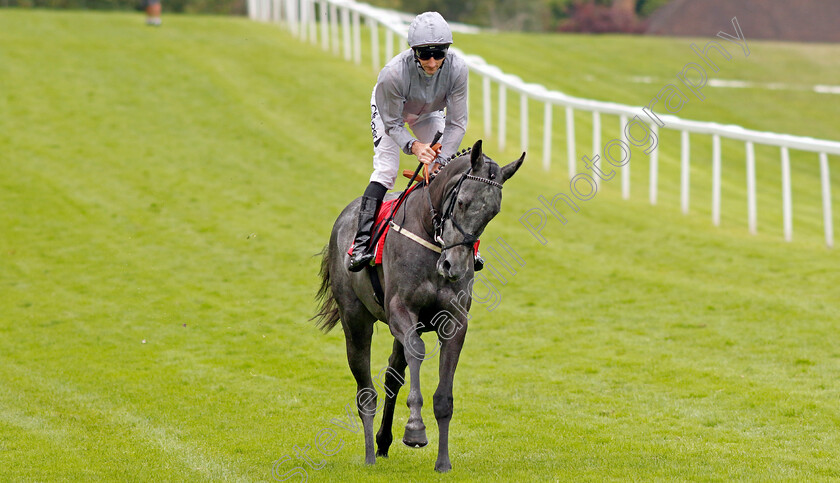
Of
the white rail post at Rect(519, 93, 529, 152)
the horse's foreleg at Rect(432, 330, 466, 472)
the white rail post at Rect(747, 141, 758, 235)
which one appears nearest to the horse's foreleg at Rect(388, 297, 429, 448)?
the horse's foreleg at Rect(432, 330, 466, 472)

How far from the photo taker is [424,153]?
6.21m

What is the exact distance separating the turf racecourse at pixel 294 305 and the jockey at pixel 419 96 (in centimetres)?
168

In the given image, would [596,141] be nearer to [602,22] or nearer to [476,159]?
[476,159]

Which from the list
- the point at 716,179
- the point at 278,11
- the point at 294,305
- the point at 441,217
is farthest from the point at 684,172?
the point at 278,11

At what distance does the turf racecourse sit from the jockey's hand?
1.91m

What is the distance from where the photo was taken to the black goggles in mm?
6055

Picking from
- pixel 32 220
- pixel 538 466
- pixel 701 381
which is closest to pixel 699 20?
pixel 32 220

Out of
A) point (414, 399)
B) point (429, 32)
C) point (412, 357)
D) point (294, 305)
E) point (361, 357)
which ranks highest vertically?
point (429, 32)

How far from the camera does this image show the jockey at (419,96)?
6066 millimetres

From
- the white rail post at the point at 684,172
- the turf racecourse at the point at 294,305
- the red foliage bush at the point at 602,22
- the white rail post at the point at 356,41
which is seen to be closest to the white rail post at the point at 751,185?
the turf racecourse at the point at 294,305

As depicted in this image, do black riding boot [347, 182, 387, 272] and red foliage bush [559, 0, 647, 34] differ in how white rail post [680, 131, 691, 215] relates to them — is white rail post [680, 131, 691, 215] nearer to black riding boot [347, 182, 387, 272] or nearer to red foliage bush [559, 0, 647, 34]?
black riding boot [347, 182, 387, 272]

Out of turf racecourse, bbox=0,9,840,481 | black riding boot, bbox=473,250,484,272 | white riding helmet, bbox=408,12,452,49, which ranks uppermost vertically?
white riding helmet, bbox=408,12,452,49

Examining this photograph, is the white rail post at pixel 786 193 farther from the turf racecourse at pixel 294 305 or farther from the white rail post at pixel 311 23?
the white rail post at pixel 311 23

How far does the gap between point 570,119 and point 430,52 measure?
36.9ft
